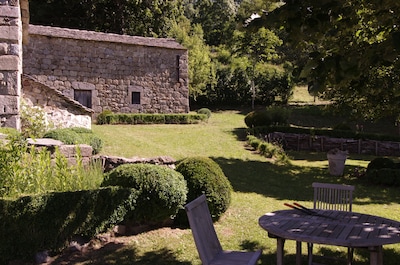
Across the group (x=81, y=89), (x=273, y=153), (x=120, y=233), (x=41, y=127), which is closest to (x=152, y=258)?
(x=120, y=233)

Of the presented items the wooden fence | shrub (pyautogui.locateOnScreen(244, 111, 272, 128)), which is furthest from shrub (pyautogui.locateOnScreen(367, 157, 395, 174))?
shrub (pyautogui.locateOnScreen(244, 111, 272, 128))

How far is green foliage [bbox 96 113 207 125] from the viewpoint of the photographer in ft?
59.0

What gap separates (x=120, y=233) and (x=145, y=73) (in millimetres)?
15657

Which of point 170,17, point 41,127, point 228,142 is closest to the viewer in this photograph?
point 41,127

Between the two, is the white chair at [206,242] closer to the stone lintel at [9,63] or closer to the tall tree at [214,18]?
the stone lintel at [9,63]

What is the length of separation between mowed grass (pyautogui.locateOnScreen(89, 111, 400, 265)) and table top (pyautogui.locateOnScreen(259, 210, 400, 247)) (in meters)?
1.17

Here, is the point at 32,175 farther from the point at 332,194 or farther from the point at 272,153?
the point at 272,153

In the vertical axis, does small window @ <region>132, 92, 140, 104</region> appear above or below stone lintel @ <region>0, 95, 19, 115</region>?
above

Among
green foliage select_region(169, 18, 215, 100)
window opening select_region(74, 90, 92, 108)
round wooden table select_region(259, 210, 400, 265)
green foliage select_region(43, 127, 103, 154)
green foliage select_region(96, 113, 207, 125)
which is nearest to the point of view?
round wooden table select_region(259, 210, 400, 265)

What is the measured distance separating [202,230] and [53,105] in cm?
1019

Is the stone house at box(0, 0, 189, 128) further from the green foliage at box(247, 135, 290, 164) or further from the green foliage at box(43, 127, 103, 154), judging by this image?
the green foliage at box(247, 135, 290, 164)

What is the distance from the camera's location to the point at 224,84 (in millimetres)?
31016

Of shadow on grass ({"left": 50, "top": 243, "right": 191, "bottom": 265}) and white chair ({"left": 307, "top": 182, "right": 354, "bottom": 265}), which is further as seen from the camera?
white chair ({"left": 307, "top": 182, "right": 354, "bottom": 265})

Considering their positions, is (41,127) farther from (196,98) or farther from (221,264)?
(196,98)
